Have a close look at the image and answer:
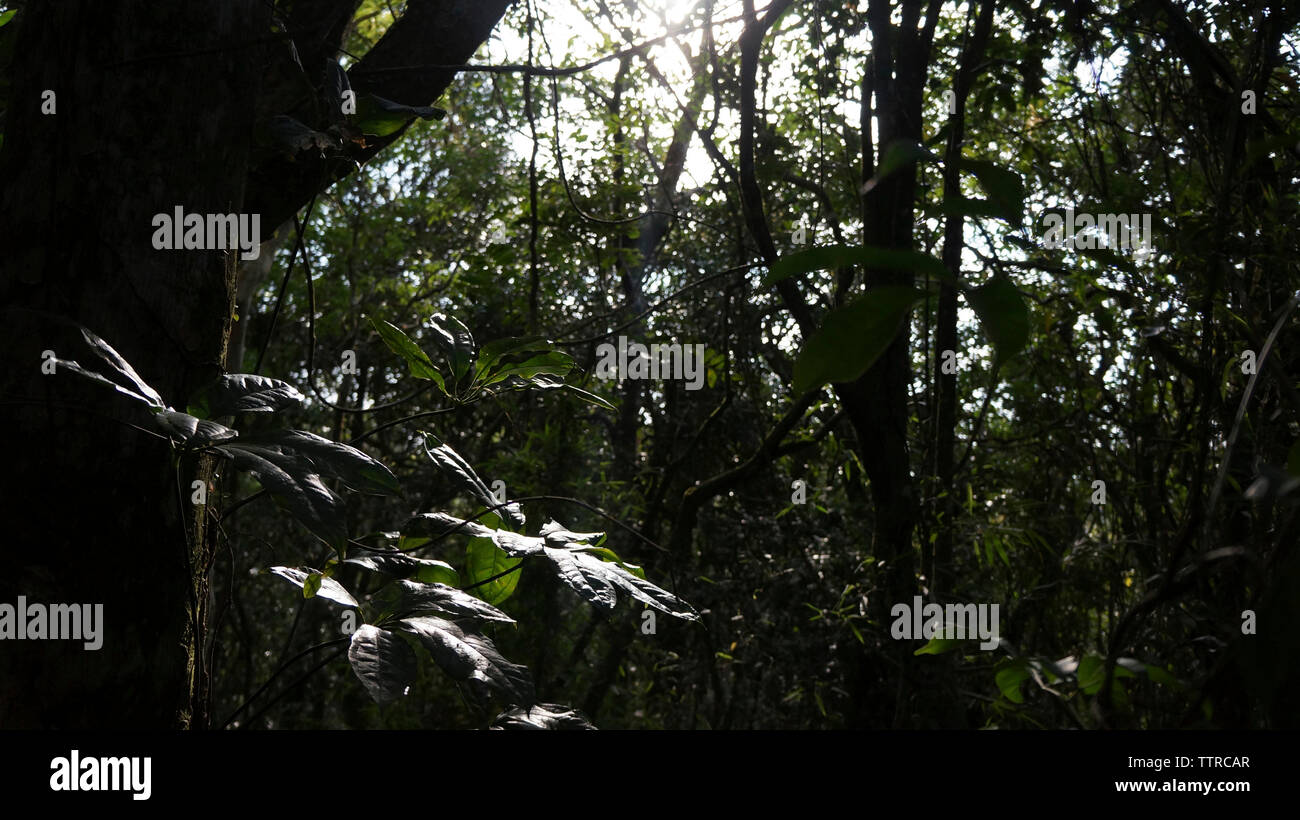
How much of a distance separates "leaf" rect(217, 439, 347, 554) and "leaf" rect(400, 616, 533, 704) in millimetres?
147

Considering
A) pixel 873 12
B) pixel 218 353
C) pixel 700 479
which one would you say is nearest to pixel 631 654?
pixel 700 479

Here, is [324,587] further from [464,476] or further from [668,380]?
[668,380]

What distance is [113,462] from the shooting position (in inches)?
31.9

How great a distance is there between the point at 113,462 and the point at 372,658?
29cm

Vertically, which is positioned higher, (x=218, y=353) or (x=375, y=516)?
(x=218, y=353)

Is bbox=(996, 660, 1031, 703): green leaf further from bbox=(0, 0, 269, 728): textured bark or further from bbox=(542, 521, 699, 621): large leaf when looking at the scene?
bbox=(0, 0, 269, 728): textured bark

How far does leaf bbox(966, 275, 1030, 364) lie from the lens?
1.15 ft

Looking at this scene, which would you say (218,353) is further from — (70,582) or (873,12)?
(873,12)

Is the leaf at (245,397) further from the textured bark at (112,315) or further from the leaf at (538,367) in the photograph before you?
the leaf at (538,367)

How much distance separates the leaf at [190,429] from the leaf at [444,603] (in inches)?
10.2

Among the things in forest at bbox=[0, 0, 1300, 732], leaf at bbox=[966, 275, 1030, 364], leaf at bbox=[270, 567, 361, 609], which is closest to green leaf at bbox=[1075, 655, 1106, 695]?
forest at bbox=[0, 0, 1300, 732]

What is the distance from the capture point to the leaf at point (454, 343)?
3.60ft

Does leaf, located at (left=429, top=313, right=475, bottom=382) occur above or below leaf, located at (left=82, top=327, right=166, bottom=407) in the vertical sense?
above

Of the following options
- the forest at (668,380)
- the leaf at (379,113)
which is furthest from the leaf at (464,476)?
the leaf at (379,113)
